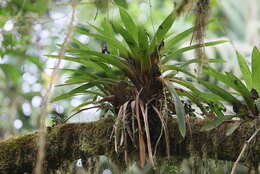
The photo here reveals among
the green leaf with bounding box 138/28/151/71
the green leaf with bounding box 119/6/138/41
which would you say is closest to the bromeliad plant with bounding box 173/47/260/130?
the green leaf with bounding box 138/28/151/71

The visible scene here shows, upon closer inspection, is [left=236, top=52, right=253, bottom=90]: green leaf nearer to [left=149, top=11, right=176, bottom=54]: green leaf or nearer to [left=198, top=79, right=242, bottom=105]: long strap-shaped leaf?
[left=198, top=79, right=242, bottom=105]: long strap-shaped leaf

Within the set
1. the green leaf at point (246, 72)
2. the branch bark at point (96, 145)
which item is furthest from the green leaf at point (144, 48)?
the green leaf at point (246, 72)

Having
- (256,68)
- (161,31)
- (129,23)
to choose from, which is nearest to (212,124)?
(256,68)

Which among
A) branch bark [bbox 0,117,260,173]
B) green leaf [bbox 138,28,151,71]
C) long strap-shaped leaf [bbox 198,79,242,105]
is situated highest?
green leaf [bbox 138,28,151,71]

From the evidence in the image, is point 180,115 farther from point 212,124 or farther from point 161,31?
point 161,31

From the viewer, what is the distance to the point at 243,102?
1366 millimetres

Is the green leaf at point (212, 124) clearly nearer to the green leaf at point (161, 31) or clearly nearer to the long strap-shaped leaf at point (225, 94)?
the long strap-shaped leaf at point (225, 94)

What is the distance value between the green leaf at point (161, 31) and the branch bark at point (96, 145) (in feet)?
0.96

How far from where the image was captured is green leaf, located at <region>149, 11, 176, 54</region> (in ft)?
4.43

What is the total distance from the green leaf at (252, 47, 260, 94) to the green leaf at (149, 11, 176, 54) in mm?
320

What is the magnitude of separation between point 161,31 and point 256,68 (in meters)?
0.37

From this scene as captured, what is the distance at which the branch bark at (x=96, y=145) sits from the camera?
1.26 meters

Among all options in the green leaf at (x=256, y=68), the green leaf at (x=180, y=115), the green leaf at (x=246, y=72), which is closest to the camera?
the green leaf at (x=180, y=115)

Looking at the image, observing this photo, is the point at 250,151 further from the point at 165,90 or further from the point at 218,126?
the point at 165,90
